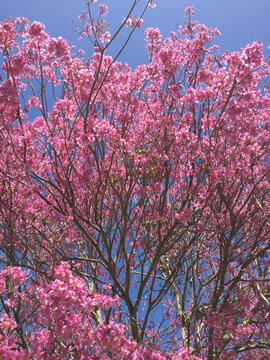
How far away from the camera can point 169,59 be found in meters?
5.73

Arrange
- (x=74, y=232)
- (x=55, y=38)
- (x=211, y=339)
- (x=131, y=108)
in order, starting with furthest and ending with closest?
1. (x=74, y=232)
2. (x=131, y=108)
3. (x=211, y=339)
4. (x=55, y=38)

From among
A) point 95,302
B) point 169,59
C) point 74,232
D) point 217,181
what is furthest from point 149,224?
point 169,59

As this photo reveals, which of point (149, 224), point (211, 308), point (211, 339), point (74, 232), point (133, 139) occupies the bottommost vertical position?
point (211, 339)

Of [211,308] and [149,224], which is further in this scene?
[149,224]

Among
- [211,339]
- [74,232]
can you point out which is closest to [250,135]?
[211,339]

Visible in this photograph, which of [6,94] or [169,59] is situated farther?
[169,59]

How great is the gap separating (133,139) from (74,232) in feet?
8.07

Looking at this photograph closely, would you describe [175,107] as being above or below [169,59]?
below

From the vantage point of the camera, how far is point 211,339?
15.4 feet

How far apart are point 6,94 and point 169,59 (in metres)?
3.19

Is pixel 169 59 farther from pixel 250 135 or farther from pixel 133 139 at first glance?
pixel 250 135

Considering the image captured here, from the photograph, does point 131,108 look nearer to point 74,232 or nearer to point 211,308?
point 74,232

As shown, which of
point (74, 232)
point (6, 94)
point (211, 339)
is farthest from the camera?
point (74, 232)

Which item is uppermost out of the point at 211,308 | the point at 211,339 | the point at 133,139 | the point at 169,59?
the point at 169,59
